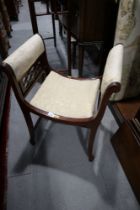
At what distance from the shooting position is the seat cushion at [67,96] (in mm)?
→ 1007

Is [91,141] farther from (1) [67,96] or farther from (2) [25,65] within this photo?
(2) [25,65]

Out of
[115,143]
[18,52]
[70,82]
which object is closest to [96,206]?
[115,143]

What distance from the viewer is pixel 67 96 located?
1.10m

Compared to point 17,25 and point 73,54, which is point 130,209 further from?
point 17,25

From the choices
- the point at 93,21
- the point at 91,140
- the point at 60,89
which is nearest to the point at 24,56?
the point at 60,89

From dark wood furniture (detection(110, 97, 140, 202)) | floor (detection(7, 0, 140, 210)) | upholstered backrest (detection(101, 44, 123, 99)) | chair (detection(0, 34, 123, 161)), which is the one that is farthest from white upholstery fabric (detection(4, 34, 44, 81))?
dark wood furniture (detection(110, 97, 140, 202))

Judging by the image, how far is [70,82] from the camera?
121 cm

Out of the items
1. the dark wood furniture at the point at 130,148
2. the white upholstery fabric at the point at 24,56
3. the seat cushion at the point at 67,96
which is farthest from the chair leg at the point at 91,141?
the white upholstery fabric at the point at 24,56

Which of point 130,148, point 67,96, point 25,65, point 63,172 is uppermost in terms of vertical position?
point 25,65

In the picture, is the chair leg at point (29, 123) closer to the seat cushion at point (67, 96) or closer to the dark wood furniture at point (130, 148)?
the seat cushion at point (67, 96)

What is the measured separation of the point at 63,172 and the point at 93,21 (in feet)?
4.03

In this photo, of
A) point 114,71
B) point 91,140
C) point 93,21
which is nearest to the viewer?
point 114,71

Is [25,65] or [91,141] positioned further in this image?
[91,141]

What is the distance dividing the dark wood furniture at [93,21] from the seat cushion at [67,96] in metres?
0.52
